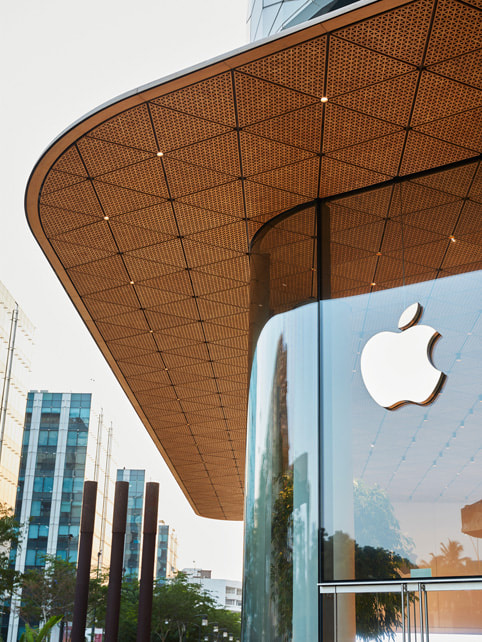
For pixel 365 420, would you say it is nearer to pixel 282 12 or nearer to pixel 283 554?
pixel 283 554

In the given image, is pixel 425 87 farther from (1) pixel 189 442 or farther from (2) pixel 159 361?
(1) pixel 189 442

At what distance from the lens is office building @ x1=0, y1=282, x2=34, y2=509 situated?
59.2 m

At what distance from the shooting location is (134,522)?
374 ft

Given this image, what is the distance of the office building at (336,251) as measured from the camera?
35.7 ft

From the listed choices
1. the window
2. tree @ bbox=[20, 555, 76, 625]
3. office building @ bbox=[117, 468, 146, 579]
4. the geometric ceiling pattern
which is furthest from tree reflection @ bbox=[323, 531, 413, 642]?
office building @ bbox=[117, 468, 146, 579]

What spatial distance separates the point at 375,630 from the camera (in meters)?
10.9

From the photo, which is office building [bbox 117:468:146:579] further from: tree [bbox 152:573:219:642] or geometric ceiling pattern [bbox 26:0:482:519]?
geometric ceiling pattern [bbox 26:0:482:519]

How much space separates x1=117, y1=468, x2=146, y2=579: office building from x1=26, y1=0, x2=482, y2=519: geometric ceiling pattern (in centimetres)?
9631

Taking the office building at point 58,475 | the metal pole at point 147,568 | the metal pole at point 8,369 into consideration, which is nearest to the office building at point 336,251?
the metal pole at point 147,568

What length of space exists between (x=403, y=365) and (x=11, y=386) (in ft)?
179

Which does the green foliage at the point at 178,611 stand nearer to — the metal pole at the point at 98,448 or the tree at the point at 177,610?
the tree at the point at 177,610

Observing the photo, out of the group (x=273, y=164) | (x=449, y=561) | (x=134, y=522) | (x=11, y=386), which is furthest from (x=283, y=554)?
(x=134, y=522)

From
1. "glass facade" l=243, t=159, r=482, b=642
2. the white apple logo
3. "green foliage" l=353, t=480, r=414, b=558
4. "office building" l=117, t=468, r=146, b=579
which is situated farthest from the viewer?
"office building" l=117, t=468, r=146, b=579

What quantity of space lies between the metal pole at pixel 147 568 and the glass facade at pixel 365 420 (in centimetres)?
1477
